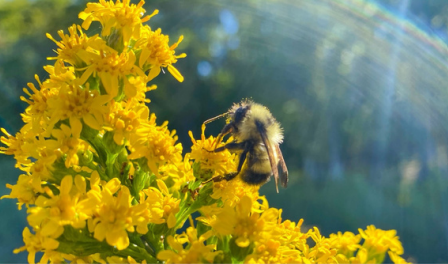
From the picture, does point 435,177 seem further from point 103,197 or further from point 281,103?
point 103,197

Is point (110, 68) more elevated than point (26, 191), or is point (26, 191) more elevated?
point (110, 68)

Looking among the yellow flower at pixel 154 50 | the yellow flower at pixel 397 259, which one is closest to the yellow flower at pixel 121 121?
the yellow flower at pixel 154 50

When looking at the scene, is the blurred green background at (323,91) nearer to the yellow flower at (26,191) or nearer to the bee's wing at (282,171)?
the bee's wing at (282,171)

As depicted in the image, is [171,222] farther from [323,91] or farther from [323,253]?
[323,91]

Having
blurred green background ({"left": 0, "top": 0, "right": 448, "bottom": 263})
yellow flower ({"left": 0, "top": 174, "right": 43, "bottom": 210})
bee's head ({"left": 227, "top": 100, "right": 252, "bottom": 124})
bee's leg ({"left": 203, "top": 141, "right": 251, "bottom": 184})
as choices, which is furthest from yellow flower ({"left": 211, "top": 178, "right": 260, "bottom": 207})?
blurred green background ({"left": 0, "top": 0, "right": 448, "bottom": 263})

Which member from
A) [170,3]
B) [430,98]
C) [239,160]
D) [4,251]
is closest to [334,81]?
[430,98]

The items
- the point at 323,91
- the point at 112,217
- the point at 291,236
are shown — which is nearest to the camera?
the point at 112,217

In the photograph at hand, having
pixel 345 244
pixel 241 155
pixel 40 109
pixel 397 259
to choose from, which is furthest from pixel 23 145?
pixel 397 259
